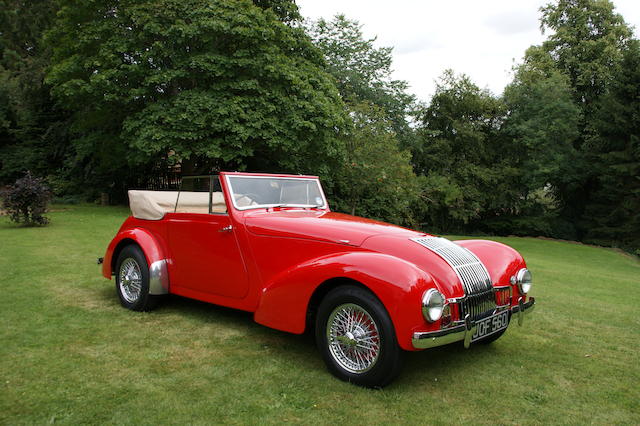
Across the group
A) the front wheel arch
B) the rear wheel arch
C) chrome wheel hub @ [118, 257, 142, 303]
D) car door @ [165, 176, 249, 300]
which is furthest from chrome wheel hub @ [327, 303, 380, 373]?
the rear wheel arch

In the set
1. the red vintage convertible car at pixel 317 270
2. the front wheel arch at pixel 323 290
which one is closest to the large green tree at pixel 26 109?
the red vintage convertible car at pixel 317 270

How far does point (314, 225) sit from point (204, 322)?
6.34 feet

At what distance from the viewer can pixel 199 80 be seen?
17.2 m

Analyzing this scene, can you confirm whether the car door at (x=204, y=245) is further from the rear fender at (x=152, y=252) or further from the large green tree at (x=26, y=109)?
Result: the large green tree at (x=26, y=109)

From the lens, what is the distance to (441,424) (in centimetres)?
319

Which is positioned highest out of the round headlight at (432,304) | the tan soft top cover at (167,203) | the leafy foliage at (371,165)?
the leafy foliage at (371,165)

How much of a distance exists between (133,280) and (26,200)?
33.1ft

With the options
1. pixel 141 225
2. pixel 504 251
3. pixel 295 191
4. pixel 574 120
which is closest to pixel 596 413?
pixel 504 251

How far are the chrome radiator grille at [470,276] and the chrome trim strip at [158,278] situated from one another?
308cm

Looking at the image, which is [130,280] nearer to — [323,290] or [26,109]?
[323,290]

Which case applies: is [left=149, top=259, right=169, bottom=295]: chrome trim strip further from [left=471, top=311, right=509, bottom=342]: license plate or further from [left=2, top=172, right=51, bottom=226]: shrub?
[left=2, top=172, right=51, bottom=226]: shrub

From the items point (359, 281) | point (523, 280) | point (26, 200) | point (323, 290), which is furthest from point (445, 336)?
point (26, 200)

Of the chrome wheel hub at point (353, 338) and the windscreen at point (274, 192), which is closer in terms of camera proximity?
the chrome wheel hub at point (353, 338)

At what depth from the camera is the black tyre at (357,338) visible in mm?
3541
